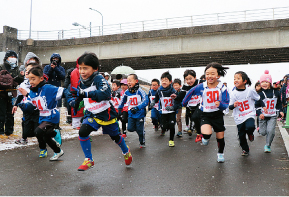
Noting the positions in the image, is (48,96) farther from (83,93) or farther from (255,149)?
(255,149)

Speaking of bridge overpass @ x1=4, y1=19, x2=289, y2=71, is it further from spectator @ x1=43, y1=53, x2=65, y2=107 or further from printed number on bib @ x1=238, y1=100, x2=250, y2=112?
printed number on bib @ x1=238, y1=100, x2=250, y2=112

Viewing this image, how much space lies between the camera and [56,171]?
184 inches

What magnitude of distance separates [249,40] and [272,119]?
17584 millimetres

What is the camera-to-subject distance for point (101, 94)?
4.33 meters

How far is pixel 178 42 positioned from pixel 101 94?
2169 centimetres

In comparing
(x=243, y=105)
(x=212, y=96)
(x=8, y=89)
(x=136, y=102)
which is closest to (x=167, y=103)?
(x=136, y=102)

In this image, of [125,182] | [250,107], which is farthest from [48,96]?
[250,107]

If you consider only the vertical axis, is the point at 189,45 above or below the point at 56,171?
above

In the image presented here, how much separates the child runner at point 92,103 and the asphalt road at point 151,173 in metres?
0.52

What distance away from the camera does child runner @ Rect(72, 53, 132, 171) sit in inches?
172

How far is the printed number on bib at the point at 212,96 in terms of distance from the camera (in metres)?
5.43

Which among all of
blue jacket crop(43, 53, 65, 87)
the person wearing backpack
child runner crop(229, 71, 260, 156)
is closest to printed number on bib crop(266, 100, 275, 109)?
child runner crop(229, 71, 260, 156)

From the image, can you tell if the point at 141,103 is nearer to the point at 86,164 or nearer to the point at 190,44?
the point at 86,164

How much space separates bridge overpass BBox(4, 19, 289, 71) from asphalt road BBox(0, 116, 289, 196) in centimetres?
1785
